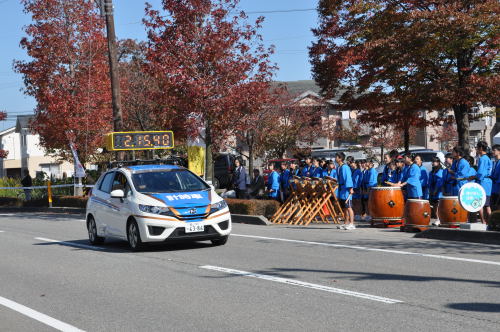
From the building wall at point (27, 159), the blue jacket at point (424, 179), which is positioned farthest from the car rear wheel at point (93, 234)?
the building wall at point (27, 159)

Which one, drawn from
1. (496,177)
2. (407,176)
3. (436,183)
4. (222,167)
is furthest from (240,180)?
(222,167)

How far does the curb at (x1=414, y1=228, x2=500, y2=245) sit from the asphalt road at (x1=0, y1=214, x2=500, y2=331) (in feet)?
1.35

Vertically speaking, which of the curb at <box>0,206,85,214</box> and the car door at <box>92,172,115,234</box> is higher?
the car door at <box>92,172,115,234</box>

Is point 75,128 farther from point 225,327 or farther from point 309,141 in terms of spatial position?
point 225,327

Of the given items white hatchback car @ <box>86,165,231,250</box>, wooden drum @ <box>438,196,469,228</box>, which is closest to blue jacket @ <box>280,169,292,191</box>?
wooden drum @ <box>438,196,469,228</box>

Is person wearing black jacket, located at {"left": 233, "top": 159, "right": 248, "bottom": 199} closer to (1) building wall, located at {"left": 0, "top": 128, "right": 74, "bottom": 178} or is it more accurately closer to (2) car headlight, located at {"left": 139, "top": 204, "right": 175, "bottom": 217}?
(2) car headlight, located at {"left": 139, "top": 204, "right": 175, "bottom": 217}

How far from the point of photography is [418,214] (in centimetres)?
1486

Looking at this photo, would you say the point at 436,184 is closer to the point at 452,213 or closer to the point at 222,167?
the point at 452,213

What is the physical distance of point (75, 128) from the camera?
1238 inches

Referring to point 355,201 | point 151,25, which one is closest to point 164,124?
point 151,25

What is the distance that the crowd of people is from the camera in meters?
14.9

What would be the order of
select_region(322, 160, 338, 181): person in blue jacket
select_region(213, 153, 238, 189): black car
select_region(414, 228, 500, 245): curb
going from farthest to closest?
1. select_region(213, 153, 238, 189): black car
2. select_region(322, 160, 338, 181): person in blue jacket
3. select_region(414, 228, 500, 245): curb

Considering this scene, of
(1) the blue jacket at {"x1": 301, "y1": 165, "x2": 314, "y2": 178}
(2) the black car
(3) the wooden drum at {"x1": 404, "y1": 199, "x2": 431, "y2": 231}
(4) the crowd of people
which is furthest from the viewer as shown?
(2) the black car

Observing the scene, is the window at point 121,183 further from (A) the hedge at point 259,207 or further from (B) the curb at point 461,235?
(A) the hedge at point 259,207
